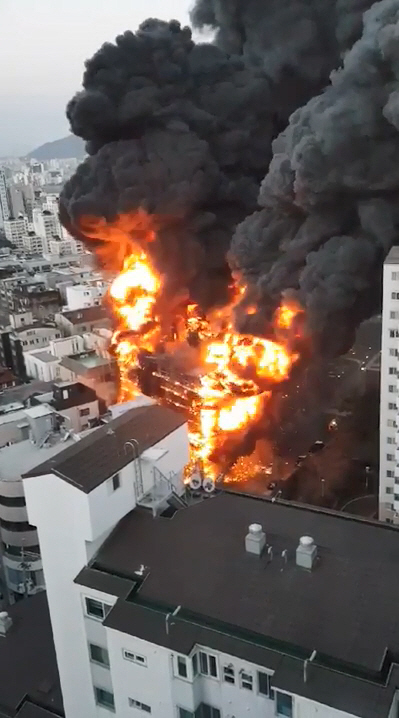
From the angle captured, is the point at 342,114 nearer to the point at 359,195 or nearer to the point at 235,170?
the point at 359,195

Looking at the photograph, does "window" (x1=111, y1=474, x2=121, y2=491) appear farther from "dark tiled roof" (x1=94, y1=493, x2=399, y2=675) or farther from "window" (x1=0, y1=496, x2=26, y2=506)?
"window" (x1=0, y1=496, x2=26, y2=506)

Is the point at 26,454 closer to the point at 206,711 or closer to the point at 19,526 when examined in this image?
the point at 19,526

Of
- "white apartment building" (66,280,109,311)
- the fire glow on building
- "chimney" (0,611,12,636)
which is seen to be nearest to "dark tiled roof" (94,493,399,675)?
"chimney" (0,611,12,636)

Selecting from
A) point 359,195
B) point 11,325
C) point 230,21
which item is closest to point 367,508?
point 359,195

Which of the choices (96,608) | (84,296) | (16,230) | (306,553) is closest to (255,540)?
(306,553)

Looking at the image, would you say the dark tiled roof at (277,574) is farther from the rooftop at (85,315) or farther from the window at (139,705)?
the rooftop at (85,315)
